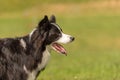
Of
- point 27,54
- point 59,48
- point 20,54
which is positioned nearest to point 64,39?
point 59,48

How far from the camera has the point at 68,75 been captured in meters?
15.7

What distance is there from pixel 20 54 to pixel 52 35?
798mm

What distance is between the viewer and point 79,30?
35.5 meters

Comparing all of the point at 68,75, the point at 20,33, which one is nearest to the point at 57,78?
the point at 68,75

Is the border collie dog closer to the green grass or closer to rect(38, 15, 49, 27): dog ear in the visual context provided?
rect(38, 15, 49, 27): dog ear

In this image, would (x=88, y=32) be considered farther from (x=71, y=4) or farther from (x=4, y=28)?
(x=71, y=4)

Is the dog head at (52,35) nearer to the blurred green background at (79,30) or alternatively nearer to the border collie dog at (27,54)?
the border collie dog at (27,54)

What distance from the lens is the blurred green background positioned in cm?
1648

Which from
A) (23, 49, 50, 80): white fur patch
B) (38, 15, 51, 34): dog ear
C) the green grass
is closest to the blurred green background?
the green grass

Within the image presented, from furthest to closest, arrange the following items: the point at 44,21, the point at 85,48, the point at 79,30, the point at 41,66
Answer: the point at 79,30 < the point at 85,48 < the point at 41,66 < the point at 44,21

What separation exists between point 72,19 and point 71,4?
8450 millimetres

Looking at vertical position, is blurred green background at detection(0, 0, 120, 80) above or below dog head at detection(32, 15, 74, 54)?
below

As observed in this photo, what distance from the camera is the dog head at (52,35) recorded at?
413 inches

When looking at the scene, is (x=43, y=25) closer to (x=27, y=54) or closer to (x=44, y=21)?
(x=44, y=21)
